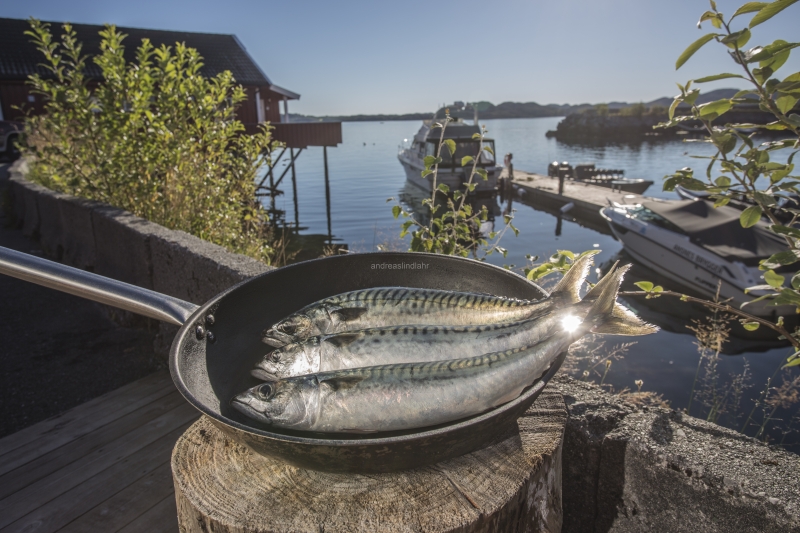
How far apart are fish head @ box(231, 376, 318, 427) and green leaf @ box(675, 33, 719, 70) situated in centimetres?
172

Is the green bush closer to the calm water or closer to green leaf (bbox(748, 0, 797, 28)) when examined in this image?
the calm water

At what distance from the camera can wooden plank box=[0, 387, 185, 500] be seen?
2.66 m

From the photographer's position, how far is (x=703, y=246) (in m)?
13.7

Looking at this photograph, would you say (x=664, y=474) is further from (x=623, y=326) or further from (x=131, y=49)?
(x=131, y=49)

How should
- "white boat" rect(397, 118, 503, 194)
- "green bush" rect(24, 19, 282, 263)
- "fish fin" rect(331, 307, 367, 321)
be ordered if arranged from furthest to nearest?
"white boat" rect(397, 118, 503, 194) → "green bush" rect(24, 19, 282, 263) → "fish fin" rect(331, 307, 367, 321)

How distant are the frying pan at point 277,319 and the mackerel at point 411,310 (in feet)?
0.47

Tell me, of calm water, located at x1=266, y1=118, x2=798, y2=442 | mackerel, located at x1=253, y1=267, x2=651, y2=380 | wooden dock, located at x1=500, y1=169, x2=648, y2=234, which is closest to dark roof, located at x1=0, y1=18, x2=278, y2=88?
calm water, located at x1=266, y1=118, x2=798, y2=442

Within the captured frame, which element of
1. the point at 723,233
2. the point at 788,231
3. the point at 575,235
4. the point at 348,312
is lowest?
the point at 575,235

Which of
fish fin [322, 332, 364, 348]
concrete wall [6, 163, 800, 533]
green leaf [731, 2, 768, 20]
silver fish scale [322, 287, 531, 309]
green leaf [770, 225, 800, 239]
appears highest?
green leaf [731, 2, 768, 20]

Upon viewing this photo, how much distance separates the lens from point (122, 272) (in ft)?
16.3

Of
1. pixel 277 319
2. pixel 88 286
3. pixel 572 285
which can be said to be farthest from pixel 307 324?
pixel 572 285

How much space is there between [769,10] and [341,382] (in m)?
1.72

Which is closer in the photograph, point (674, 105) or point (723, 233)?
point (674, 105)

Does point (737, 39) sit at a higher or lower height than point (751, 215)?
higher
